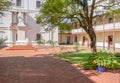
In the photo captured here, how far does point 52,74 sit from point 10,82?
262 cm

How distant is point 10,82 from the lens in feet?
33.3

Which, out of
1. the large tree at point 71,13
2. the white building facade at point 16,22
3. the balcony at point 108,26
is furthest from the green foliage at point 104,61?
the white building facade at point 16,22

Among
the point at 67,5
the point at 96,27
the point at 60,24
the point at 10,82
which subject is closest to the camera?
the point at 10,82

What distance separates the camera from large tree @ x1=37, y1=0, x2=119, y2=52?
2031 centimetres

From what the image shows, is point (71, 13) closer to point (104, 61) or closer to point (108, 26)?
point (104, 61)

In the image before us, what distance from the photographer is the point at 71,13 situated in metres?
21.0

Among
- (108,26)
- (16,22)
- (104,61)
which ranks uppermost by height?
(16,22)

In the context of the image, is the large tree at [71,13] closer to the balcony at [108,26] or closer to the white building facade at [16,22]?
the balcony at [108,26]

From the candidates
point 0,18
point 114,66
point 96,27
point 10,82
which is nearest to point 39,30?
point 0,18

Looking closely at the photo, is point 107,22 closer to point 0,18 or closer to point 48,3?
point 0,18

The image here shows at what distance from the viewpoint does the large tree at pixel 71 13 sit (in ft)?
66.6

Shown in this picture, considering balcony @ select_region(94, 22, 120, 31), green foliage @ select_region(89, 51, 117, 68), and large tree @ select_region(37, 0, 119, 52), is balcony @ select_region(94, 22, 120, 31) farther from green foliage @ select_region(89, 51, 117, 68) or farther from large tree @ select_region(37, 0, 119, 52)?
green foliage @ select_region(89, 51, 117, 68)

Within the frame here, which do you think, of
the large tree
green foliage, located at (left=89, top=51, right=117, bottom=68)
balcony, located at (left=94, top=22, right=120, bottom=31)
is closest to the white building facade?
balcony, located at (left=94, top=22, right=120, bottom=31)

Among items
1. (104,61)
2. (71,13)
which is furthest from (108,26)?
(104,61)
